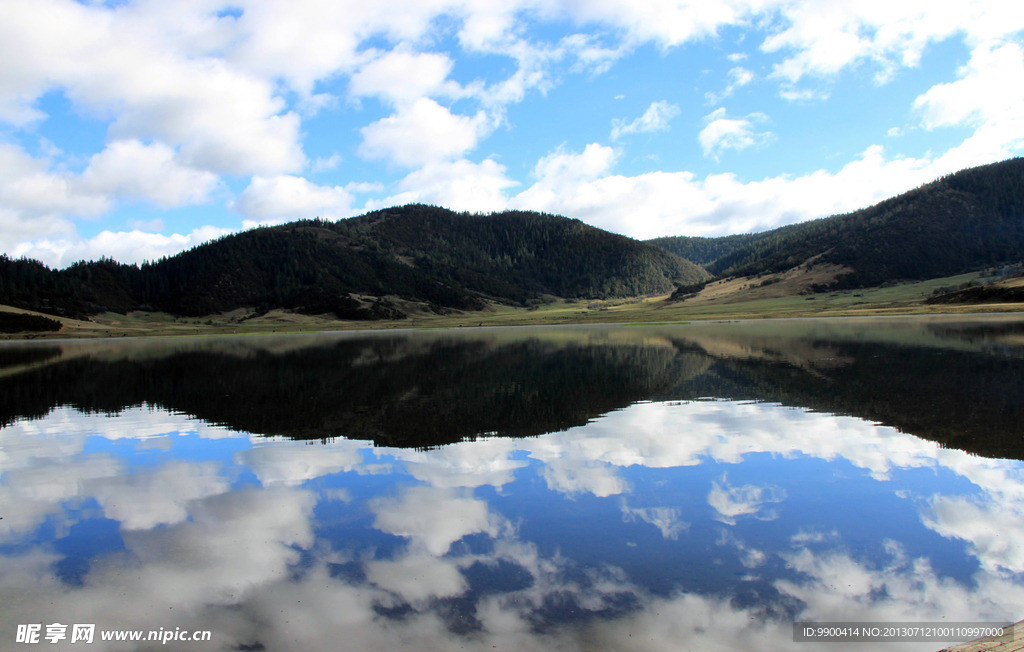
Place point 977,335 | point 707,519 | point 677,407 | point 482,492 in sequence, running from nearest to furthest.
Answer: point 707,519 < point 482,492 < point 677,407 < point 977,335

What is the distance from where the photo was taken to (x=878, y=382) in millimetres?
29656

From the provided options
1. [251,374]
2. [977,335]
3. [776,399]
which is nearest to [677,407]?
[776,399]

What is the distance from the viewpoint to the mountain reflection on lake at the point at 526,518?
8.36 m

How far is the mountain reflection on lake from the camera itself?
8.36 m

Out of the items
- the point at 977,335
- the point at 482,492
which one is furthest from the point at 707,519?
the point at 977,335

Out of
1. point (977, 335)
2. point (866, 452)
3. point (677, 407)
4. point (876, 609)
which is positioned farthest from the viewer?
point (977, 335)

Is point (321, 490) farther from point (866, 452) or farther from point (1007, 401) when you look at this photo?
point (1007, 401)

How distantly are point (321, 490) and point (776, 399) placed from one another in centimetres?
2050

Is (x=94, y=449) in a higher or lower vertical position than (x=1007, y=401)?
higher

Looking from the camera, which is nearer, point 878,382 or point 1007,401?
point 1007,401

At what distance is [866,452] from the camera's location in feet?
55.2

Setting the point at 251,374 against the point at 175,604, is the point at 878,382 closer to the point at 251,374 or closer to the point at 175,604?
the point at 175,604

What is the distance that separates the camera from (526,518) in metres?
12.3

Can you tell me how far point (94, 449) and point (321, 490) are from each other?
→ 1151cm
